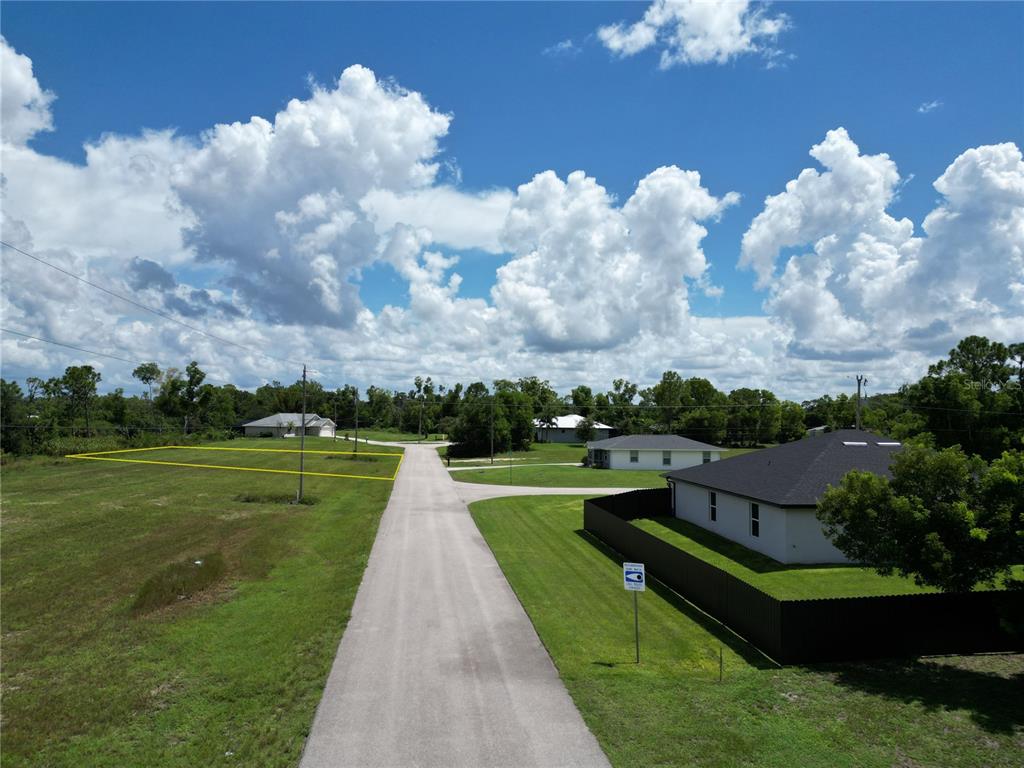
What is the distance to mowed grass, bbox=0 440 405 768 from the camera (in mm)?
10422

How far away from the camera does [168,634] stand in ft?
50.6

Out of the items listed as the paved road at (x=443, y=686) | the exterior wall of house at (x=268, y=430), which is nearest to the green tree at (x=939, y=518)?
the paved road at (x=443, y=686)

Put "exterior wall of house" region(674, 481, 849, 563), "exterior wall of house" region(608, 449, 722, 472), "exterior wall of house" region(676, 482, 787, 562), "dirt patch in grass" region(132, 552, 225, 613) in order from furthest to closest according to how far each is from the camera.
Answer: "exterior wall of house" region(608, 449, 722, 472)
"exterior wall of house" region(676, 482, 787, 562)
"exterior wall of house" region(674, 481, 849, 563)
"dirt patch in grass" region(132, 552, 225, 613)

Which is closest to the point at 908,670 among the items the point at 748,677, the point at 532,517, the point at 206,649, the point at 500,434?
the point at 748,677

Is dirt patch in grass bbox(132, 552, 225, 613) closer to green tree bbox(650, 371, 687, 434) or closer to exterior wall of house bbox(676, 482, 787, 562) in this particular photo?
exterior wall of house bbox(676, 482, 787, 562)

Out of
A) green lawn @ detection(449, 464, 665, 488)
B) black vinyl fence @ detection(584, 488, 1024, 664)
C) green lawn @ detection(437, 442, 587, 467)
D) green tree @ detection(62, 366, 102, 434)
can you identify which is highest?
green tree @ detection(62, 366, 102, 434)

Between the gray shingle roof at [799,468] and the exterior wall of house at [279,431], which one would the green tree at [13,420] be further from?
the gray shingle roof at [799,468]

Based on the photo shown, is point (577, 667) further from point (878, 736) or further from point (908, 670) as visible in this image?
point (908, 670)

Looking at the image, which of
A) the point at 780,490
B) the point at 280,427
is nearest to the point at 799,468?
the point at 780,490

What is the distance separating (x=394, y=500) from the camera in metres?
41.3

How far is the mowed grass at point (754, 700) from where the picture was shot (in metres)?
10.2

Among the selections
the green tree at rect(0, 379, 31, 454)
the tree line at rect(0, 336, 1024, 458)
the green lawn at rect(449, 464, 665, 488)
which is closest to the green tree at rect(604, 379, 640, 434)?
the tree line at rect(0, 336, 1024, 458)

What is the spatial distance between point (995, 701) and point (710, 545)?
15236 mm

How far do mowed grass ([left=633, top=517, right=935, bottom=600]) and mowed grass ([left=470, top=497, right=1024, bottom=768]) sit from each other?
15.4 ft
